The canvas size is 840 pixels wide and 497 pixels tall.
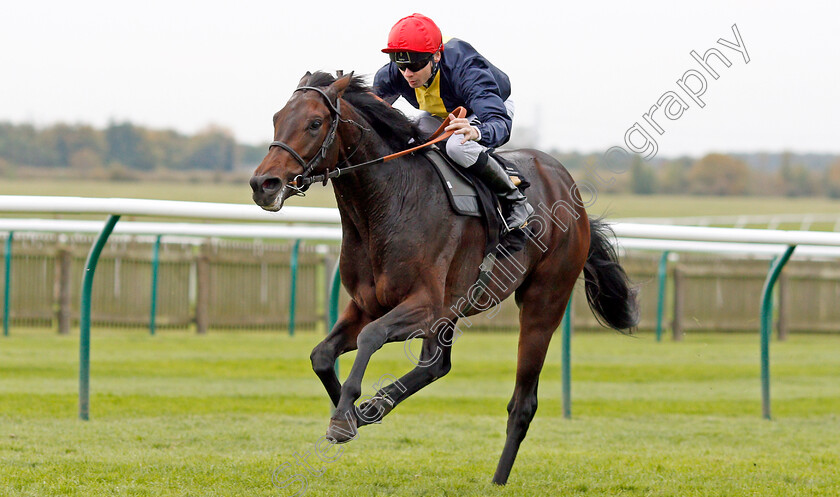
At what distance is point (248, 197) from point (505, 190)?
29.5m

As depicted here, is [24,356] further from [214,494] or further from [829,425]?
Result: [829,425]

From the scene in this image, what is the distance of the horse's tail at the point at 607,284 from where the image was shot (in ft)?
17.1

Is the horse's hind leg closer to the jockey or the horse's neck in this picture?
the jockey

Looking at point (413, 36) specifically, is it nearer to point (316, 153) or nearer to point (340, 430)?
point (316, 153)

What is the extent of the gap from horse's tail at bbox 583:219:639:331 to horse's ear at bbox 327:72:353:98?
207cm

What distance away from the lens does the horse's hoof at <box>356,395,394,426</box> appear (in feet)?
11.3

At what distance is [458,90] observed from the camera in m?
4.17

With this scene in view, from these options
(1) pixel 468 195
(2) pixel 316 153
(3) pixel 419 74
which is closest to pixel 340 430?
(2) pixel 316 153

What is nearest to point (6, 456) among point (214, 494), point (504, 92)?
point (214, 494)

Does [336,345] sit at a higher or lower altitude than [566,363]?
higher

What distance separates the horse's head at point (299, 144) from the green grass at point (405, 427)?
4.20 feet

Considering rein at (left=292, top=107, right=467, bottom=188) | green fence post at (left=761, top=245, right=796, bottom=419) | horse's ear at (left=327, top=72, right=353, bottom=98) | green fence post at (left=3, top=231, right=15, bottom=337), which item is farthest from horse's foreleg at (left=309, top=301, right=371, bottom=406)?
green fence post at (left=3, top=231, right=15, bottom=337)

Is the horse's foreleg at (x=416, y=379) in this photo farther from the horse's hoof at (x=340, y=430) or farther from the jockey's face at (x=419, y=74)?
the jockey's face at (x=419, y=74)

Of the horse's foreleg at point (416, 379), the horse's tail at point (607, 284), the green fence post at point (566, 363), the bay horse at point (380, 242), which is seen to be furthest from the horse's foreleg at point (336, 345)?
the green fence post at point (566, 363)
